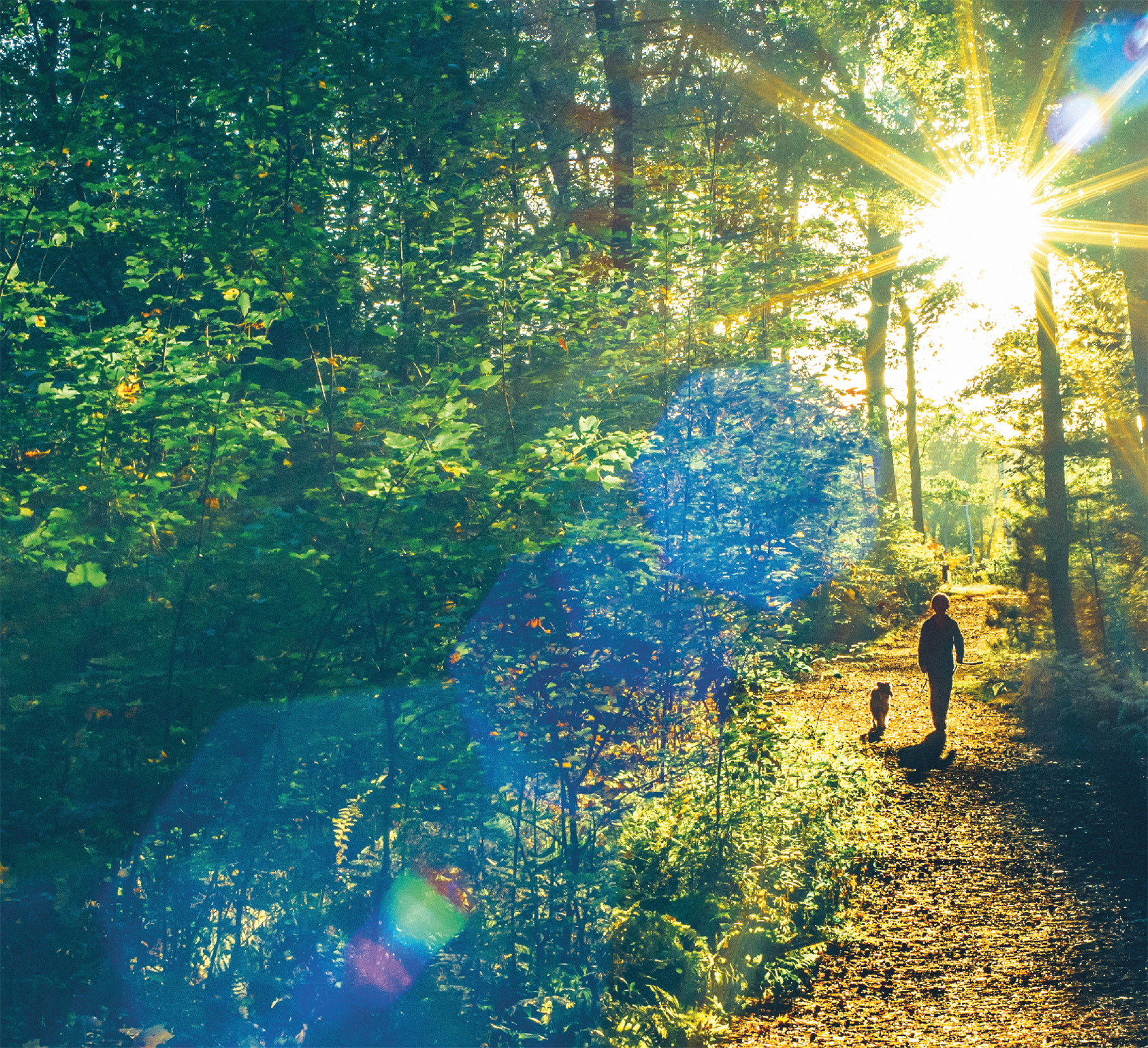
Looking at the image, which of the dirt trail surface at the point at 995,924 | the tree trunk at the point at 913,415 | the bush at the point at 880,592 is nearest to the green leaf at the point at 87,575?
the dirt trail surface at the point at 995,924

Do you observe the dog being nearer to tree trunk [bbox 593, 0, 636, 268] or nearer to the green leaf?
tree trunk [bbox 593, 0, 636, 268]

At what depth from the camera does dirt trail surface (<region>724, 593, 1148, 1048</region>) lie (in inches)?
172

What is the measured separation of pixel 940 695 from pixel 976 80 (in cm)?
845

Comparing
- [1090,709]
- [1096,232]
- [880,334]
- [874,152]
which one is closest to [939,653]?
[1090,709]

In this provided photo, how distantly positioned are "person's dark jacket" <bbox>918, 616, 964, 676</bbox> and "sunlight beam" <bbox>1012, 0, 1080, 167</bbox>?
6.76 m

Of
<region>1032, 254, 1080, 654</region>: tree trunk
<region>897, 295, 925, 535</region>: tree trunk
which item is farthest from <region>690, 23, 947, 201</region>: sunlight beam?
<region>897, 295, 925, 535</region>: tree trunk

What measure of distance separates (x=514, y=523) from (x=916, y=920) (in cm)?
392

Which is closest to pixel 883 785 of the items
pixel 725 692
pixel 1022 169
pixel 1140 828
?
pixel 1140 828

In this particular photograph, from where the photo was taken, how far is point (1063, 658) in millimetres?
11914

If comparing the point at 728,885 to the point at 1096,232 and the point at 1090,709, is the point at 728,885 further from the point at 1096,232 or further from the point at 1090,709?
the point at 1096,232

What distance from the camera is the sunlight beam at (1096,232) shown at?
1065 centimetres

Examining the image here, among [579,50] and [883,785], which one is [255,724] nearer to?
[883,785]

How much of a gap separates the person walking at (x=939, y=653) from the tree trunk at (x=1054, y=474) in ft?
12.0

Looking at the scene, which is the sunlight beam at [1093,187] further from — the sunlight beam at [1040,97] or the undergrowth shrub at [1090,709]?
the undergrowth shrub at [1090,709]
